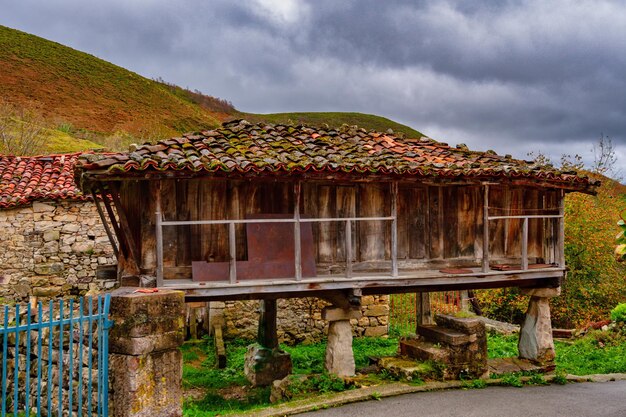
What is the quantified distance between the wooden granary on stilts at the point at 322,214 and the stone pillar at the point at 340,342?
7cm

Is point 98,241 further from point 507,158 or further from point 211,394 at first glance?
point 507,158

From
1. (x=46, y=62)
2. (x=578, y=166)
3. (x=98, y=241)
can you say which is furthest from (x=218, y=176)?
(x=46, y=62)

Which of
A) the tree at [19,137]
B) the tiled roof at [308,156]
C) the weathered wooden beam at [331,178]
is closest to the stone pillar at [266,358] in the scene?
the tiled roof at [308,156]

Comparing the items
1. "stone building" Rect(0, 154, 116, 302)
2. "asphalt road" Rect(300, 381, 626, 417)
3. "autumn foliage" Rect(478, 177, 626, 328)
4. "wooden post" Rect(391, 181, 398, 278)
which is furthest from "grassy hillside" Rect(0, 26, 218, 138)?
"asphalt road" Rect(300, 381, 626, 417)

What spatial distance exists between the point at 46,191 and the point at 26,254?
1625mm

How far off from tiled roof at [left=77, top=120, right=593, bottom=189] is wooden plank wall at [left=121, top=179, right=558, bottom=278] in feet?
1.71

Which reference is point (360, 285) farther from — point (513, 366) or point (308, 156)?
point (513, 366)

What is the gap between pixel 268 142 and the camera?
26.5ft

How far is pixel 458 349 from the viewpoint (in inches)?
309

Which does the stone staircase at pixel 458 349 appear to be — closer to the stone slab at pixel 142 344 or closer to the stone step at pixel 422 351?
the stone step at pixel 422 351

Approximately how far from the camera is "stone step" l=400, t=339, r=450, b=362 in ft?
25.3

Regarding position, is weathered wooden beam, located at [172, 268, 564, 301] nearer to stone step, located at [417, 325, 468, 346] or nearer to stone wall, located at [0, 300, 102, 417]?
stone step, located at [417, 325, 468, 346]

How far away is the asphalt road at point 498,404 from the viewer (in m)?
6.32

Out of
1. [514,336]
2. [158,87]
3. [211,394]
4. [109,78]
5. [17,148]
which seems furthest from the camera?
[158,87]
